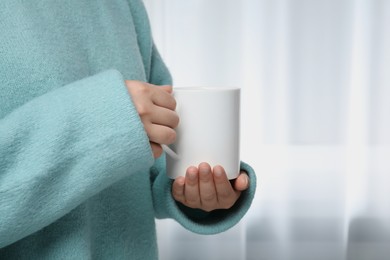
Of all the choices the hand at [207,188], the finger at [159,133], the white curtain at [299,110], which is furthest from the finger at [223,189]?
the white curtain at [299,110]

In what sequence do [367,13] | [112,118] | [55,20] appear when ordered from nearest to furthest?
1. [112,118]
2. [55,20]
3. [367,13]

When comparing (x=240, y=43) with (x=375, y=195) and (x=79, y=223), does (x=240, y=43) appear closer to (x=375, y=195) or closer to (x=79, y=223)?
(x=375, y=195)

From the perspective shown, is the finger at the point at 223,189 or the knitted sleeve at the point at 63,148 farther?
the finger at the point at 223,189

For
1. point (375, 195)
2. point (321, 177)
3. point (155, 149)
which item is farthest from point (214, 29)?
point (155, 149)

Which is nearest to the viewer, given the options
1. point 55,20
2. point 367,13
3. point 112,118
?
point 112,118

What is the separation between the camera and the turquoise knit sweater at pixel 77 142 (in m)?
0.37

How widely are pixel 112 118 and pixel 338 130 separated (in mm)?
899

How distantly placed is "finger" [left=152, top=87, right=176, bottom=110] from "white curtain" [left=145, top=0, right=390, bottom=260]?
0.73 metres

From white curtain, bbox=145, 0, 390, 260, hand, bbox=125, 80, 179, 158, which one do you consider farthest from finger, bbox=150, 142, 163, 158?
white curtain, bbox=145, 0, 390, 260

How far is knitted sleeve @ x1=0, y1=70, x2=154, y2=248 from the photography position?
0.36 metres

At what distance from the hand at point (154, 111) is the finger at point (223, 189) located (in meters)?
0.10

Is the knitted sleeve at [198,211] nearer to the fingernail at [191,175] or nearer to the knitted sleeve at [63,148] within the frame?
the fingernail at [191,175]

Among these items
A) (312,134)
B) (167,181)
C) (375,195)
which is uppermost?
(167,181)

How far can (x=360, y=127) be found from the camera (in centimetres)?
115
